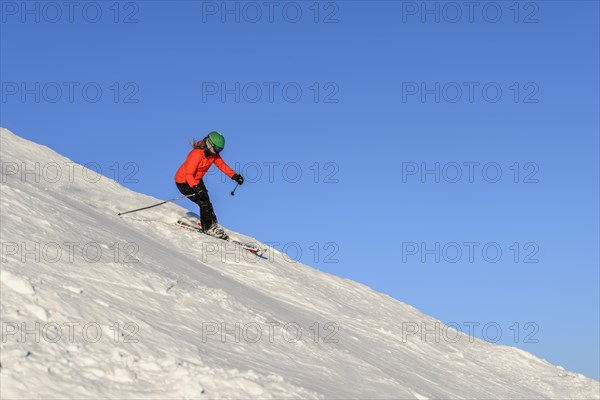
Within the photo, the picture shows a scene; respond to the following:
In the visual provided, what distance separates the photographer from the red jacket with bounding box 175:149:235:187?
45.6 feet

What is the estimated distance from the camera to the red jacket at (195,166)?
13.9 meters

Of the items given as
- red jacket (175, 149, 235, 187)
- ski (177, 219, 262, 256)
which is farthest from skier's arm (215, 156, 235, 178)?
ski (177, 219, 262, 256)

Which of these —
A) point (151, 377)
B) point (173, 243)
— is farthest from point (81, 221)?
point (151, 377)

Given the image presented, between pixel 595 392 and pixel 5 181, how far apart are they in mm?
10238

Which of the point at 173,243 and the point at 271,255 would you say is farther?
the point at 271,255

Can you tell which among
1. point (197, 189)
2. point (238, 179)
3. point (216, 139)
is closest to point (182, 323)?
point (216, 139)

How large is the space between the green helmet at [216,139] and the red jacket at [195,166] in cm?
36

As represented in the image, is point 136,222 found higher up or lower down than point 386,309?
higher up

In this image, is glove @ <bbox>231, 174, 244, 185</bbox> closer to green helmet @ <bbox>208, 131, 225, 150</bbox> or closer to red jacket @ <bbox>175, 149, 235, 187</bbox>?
red jacket @ <bbox>175, 149, 235, 187</bbox>

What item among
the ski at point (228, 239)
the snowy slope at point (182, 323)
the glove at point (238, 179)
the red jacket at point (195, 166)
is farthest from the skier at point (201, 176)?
the snowy slope at point (182, 323)

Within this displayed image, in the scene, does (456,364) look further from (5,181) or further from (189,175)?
(5,181)

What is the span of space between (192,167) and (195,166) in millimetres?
58

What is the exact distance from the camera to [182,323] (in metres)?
7.21

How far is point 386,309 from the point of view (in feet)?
45.6
